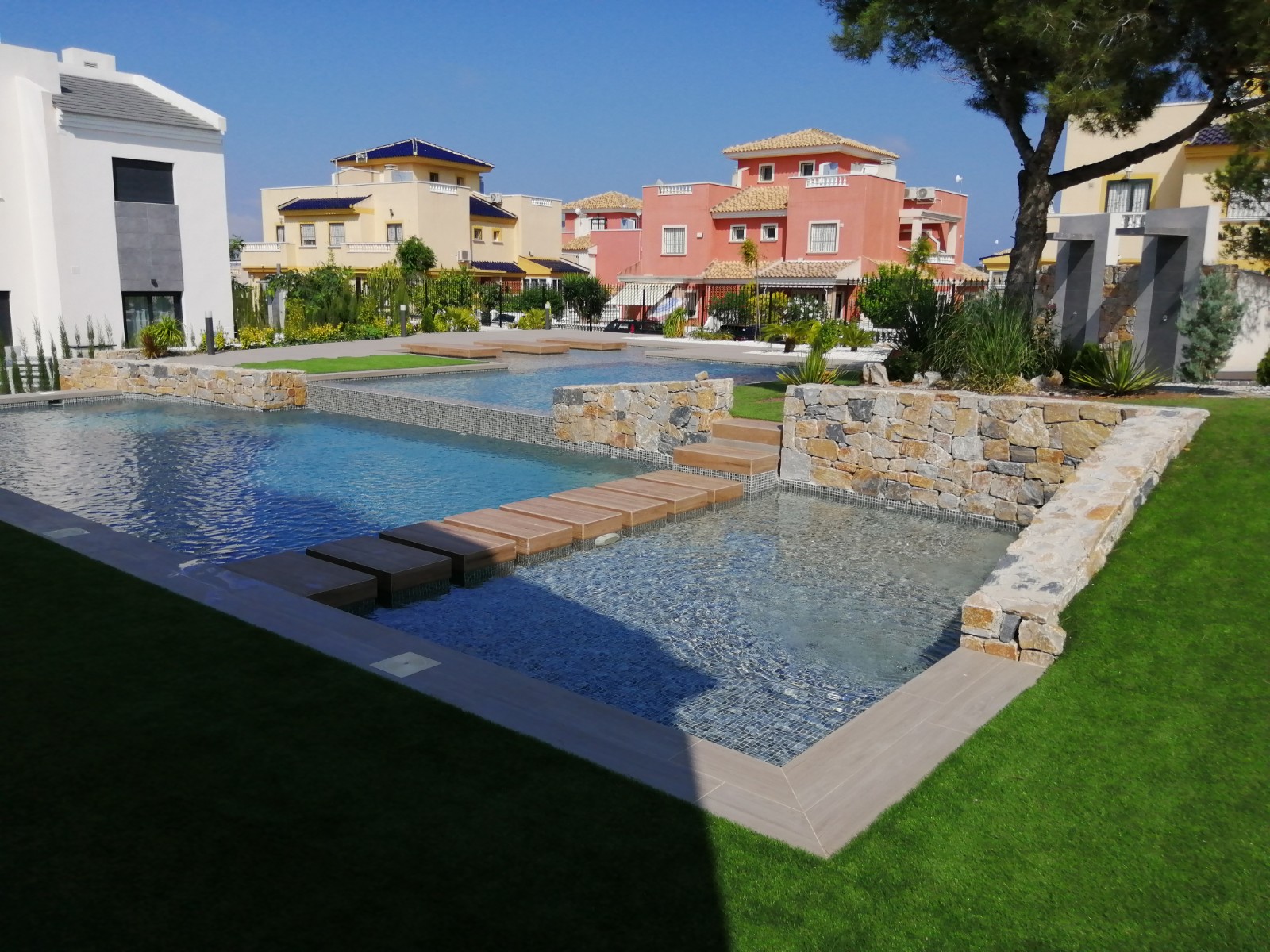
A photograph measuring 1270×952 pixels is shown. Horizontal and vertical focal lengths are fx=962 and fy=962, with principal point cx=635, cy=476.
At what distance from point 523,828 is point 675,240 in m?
51.6

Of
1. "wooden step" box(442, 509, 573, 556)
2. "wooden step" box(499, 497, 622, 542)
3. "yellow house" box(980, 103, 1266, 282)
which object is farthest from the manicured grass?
"yellow house" box(980, 103, 1266, 282)

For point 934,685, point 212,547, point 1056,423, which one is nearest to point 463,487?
point 212,547

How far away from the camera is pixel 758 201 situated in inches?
2030

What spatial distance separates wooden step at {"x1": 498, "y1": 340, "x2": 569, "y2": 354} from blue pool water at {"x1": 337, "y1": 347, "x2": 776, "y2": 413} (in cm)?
24

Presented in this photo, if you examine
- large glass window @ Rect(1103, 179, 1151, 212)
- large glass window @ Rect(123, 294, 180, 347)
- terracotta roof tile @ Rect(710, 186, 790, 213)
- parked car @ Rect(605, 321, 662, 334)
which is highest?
terracotta roof tile @ Rect(710, 186, 790, 213)

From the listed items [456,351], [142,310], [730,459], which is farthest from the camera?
[142,310]

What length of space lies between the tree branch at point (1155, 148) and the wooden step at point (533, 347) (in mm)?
18204

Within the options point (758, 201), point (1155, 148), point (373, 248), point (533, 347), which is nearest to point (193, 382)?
point (533, 347)

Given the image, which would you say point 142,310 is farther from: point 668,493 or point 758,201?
point 758,201

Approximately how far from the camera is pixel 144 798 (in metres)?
4.28

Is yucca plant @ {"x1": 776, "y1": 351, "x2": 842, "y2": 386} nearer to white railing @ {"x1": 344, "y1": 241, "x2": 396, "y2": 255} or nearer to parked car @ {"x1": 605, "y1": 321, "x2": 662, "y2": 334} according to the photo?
parked car @ {"x1": 605, "y1": 321, "x2": 662, "y2": 334}

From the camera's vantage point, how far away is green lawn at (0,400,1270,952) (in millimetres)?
3559

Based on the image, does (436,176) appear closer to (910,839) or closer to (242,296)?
(242,296)

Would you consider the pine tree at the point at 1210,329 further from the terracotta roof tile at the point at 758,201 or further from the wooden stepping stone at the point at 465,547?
the terracotta roof tile at the point at 758,201
